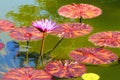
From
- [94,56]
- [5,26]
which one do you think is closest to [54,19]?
[5,26]

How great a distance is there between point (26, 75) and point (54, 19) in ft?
2.68

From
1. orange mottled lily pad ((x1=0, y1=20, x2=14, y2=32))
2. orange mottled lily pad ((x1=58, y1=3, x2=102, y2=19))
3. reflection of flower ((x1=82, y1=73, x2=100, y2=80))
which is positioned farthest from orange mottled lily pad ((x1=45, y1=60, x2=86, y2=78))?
orange mottled lily pad ((x1=58, y1=3, x2=102, y2=19))

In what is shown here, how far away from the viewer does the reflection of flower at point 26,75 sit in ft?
4.79

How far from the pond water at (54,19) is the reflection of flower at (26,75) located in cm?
15

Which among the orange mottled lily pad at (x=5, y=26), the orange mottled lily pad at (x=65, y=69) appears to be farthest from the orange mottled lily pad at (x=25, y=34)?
the orange mottled lily pad at (x=65, y=69)

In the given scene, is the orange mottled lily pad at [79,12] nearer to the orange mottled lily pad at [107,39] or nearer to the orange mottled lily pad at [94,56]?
the orange mottled lily pad at [107,39]

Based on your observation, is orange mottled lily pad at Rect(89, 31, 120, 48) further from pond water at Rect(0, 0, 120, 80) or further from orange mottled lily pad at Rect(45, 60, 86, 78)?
orange mottled lily pad at Rect(45, 60, 86, 78)

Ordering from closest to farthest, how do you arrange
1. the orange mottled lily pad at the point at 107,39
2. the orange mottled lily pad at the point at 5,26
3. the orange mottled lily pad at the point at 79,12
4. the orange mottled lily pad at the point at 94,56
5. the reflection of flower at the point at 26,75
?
the reflection of flower at the point at 26,75 → the orange mottled lily pad at the point at 94,56 → the orange mottled lily pad at the point at 107,39 → the orange mottled lily pad at the point at 5,26 → the orange mottled lily pad at the point at 79,12

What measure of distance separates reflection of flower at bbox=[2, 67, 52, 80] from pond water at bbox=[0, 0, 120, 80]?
0.15 meters

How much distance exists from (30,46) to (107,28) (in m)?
0.57

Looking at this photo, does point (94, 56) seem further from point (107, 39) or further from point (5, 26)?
point (5, 26)

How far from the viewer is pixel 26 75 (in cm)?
148

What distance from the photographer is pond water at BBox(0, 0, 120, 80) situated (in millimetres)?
1685

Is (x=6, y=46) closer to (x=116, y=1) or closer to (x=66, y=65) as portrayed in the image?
(x=66, y=65)
